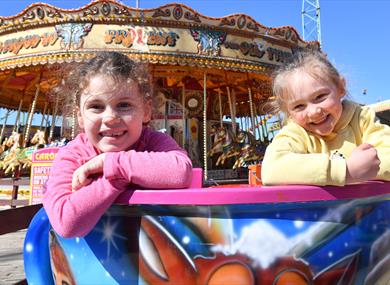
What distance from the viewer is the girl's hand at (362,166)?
92 cm

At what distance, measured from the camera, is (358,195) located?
36.9 inches

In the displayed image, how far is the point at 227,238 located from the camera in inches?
33.9

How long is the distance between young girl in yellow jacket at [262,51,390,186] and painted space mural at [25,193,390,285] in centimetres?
9

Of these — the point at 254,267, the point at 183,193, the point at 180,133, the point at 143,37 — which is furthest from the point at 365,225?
the point at 180,133

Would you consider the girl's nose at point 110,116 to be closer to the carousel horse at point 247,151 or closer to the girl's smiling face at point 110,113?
the girl's smiling face at point 110,113

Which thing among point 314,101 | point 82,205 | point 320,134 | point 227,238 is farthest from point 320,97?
point 82,205

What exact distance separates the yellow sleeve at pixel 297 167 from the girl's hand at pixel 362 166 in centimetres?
3

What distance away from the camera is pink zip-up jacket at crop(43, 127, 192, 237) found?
88 centimetres

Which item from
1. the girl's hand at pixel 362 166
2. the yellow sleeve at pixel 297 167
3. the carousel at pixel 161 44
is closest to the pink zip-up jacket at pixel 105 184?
the yellow sleeve at pixel 297 167

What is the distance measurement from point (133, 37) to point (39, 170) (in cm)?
438

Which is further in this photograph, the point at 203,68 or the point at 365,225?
the point at 203,68

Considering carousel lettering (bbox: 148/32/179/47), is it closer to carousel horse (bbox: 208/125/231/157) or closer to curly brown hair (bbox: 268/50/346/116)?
carousel horse (bbox: 208/125/231/157)

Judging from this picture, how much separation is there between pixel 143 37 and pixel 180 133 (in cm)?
362

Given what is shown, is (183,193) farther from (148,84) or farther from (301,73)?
(301,73)
